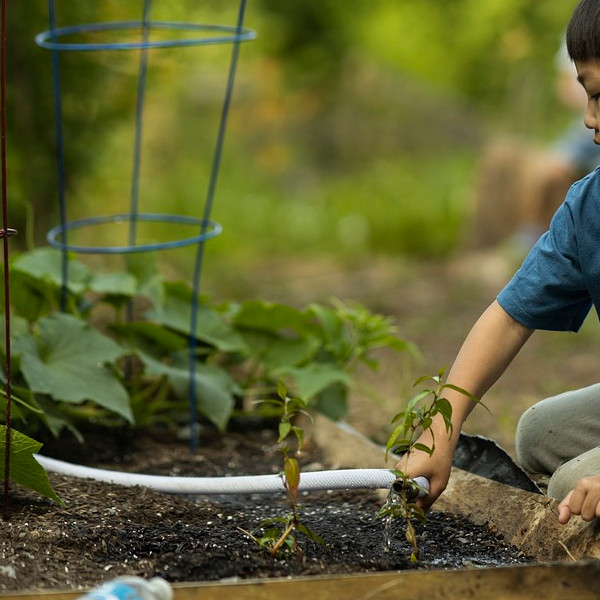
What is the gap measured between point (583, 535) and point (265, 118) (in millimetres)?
7259

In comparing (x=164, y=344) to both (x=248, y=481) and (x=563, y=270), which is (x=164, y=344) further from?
(x=563, y=270)

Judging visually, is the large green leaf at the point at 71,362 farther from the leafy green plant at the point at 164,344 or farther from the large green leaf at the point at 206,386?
the large green leaf at the point at 206,386

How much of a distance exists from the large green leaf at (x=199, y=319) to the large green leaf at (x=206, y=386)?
83 millimetres

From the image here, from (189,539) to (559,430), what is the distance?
2.71 ft

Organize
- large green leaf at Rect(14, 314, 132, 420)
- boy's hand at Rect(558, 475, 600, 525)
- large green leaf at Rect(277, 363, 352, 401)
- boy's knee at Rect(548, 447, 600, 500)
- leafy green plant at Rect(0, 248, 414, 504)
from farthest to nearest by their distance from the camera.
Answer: large green leaf at Rect(277, 363, 352, 401) → leafy green plant at Rect(0, 248, 414, 504) → large green leaf at Rect(14, 314, 132, 420) → boy's knee at Rect(548, 447, 600, 500) → boy's hand at Rect(558, 475, 600, 525)

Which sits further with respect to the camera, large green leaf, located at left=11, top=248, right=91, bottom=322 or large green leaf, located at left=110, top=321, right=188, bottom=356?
large green leaf, located at left=110, top=321, right=188, bottom=356

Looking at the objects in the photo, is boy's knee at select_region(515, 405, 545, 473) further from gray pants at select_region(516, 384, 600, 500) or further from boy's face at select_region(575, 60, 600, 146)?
boy's face at select_region(575, 60, 600, 146)

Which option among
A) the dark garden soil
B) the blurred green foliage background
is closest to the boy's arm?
Answer: the dark garden soil

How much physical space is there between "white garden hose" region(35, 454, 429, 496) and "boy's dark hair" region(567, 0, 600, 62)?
2.56 ft

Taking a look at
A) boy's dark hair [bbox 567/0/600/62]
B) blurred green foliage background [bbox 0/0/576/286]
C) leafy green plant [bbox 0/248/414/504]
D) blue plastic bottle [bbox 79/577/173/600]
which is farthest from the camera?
blurred green foliage background [bbox 0/0/576/286]

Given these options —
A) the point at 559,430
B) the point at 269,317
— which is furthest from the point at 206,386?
the point at 559,430

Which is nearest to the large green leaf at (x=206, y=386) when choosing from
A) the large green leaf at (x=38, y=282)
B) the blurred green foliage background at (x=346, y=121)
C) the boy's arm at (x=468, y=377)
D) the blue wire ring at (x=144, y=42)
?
the large green leaf at (x=38, y=282)

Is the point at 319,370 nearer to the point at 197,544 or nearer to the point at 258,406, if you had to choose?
the point at 258,406

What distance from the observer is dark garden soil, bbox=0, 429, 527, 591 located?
1.61 metres
